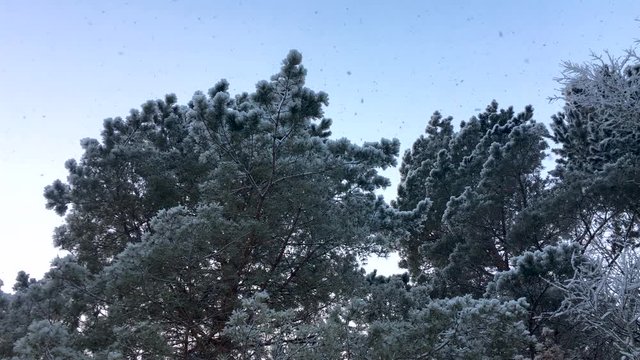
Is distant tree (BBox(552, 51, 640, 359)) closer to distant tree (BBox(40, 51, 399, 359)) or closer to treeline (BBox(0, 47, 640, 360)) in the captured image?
treeline (BBox(0, 47, 640, 360))

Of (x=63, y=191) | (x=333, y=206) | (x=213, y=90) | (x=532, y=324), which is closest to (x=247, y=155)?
(x=213, y=90)

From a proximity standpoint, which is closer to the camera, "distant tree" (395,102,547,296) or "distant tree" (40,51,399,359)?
"distant tree" (40,51,399,359)

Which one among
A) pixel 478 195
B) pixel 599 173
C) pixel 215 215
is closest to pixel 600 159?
pixel 599 173

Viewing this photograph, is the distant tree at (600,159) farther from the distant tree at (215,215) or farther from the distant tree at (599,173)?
the distant tree at (215,215)

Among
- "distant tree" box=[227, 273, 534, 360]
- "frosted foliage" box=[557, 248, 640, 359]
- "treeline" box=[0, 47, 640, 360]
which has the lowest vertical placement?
"frosted foliage" box=[557, 248, 640, 359]

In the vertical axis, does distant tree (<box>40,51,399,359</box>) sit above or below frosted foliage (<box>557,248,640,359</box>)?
above

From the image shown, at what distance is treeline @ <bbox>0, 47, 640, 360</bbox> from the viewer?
7.19m

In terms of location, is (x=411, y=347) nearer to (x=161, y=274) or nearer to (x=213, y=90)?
(x=161, y=274)

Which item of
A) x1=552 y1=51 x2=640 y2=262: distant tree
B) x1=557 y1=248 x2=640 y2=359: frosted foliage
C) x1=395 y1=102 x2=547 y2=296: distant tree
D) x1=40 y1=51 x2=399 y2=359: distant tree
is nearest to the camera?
x1=557 y1=248 x2=640 y2=359: frosted foliage

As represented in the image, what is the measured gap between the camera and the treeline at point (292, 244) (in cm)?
719

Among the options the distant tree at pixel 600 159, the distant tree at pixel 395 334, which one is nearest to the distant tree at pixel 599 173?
the distant tree at pixel 600 159

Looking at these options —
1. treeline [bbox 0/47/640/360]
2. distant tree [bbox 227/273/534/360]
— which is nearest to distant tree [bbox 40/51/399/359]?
treeline [bbox 0/47/640/360]

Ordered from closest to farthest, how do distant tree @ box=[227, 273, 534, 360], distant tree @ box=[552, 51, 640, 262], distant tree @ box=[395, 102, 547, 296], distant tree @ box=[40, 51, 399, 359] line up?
distant tree @ box=[227, 273, 534, 360]
distant tree @ box=[40, 51, 399, 359]
distant tree @ box=[552, 51, 640, 262]
distant tree @ box=[395, 102, 547, 296]

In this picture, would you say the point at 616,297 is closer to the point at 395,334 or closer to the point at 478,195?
the point at 395,334
